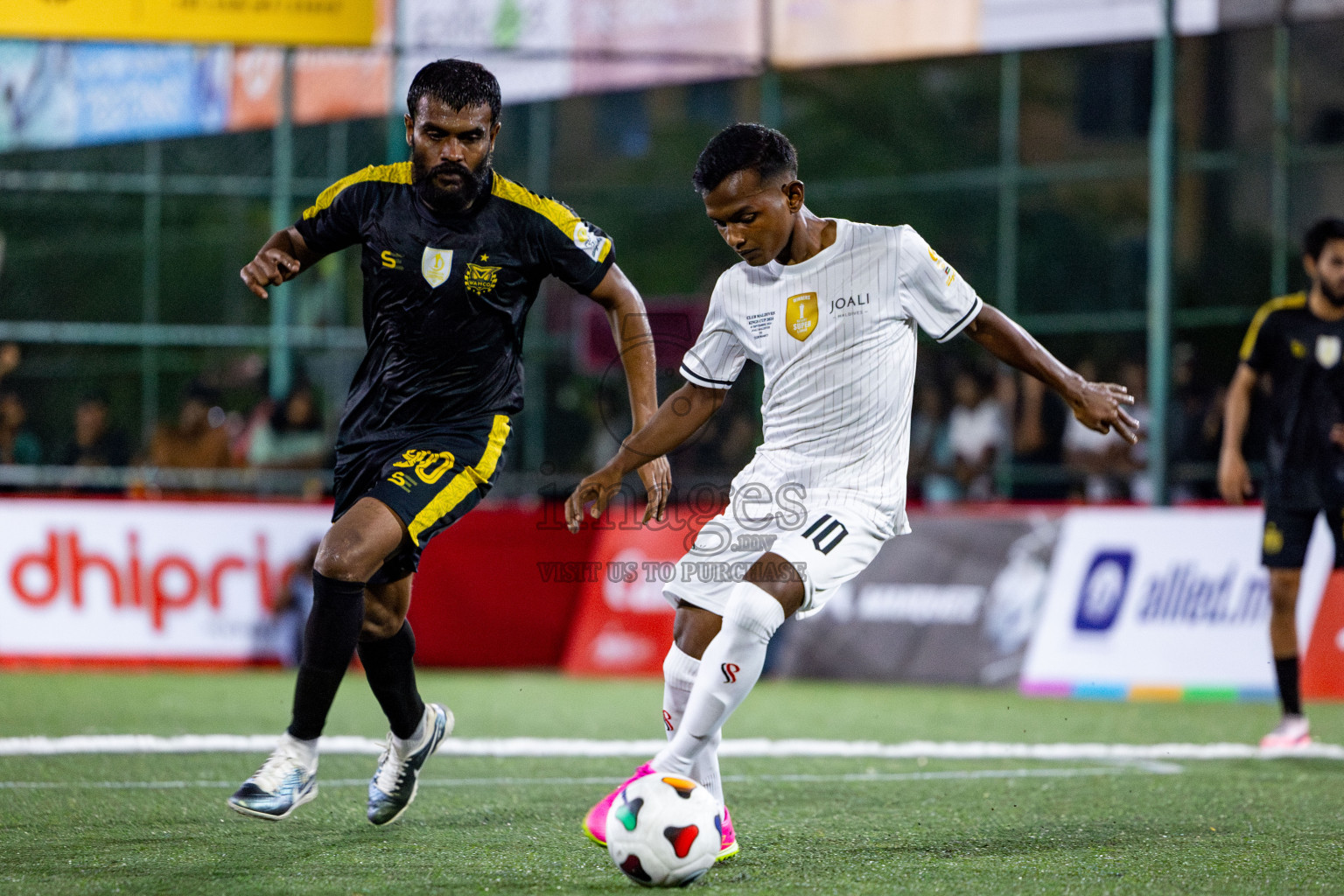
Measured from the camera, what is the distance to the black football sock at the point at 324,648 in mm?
5211

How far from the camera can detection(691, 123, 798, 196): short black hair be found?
15.6 feet

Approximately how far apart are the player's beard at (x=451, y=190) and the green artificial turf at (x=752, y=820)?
1968 mm

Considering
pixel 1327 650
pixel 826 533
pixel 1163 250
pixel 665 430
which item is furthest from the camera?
pixel 1163 250

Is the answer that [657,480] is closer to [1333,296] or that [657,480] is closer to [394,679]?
[394,679]

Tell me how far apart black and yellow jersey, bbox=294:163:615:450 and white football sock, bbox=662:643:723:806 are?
1.15 m

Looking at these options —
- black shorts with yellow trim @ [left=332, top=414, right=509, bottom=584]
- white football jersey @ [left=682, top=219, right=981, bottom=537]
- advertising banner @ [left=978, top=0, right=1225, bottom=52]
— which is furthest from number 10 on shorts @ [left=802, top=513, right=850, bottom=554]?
advertising banner @ [left=978, top=0, right=1225, bottom=52]

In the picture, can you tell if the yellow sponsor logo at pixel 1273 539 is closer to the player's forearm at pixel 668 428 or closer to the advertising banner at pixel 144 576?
the player's forearm at pixel 668 428

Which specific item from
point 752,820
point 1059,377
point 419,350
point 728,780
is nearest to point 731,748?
point 728,780

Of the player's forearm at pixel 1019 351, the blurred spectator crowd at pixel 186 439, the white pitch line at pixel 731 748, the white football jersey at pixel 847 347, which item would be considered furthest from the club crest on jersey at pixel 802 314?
the blurred spectator crowd at pixel 186 439

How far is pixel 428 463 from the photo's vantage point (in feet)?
17.6

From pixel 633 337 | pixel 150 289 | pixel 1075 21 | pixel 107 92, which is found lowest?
pixel 633 337

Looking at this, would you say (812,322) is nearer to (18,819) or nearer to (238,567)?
(18,819)

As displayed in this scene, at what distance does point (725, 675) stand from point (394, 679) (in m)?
1.59

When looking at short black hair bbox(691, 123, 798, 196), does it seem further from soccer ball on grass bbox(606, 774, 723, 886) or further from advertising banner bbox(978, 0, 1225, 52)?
advertising banner bbox(978, 0, 1225, 52)
